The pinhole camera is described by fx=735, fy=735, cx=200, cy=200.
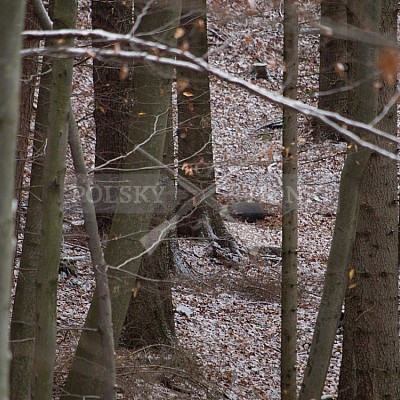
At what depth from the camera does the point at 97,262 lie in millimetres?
5008

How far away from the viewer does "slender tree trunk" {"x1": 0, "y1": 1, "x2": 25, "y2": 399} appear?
1.70m

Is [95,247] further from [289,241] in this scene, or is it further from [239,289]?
→ [239,289]

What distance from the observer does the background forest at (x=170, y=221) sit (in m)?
3.78

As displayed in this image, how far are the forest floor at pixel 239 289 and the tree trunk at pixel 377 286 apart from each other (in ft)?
2.02

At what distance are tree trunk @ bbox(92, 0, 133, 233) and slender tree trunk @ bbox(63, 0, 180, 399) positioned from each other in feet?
4.27

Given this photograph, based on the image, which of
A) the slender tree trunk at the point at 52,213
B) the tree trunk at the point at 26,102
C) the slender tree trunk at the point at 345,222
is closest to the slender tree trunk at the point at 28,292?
the tree trunk at the point at 26,102

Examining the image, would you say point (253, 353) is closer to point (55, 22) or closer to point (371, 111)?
point (371, 111)

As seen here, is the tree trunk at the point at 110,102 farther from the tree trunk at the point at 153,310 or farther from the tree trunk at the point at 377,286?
the tree trunk at the point at 377,286

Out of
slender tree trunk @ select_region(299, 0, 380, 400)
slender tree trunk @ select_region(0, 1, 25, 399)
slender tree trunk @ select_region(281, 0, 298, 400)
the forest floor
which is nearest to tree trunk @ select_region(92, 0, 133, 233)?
the forest floor

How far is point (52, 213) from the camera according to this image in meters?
4.66

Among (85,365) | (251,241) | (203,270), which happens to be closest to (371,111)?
(85,365)

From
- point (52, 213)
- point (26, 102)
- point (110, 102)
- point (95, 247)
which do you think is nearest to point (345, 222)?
point (95, 247)

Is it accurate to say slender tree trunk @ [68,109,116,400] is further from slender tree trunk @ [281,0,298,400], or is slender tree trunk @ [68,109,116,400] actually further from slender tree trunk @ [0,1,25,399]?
slender tree trunk @ [0,1,25,399]

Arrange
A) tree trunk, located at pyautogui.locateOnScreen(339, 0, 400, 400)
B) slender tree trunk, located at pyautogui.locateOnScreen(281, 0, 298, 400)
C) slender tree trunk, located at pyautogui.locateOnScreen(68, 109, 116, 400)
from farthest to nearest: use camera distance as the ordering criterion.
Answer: slender tree trunk, located at pyautogui.locateOnScreen(281, 0, 298, 400) < tree trunk, located at pyautogui.locateOnScreen(339, 0, 400, 400) < slender tree trunk, located at pyautogui.locateOnScreen(68, 109, 116, 400)
